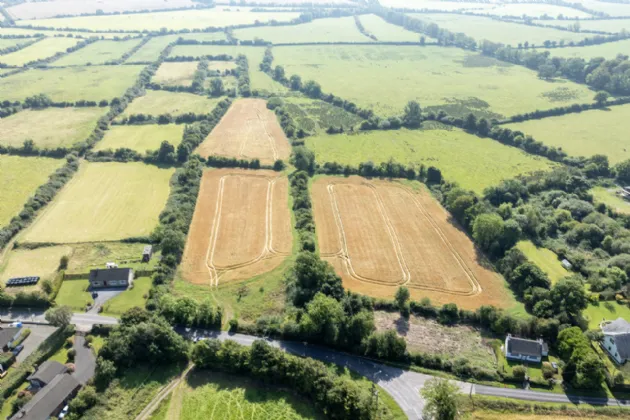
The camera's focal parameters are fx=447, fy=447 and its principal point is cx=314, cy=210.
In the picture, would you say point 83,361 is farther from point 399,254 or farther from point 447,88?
point 447,88

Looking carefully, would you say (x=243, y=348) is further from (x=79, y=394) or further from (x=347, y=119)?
(x=347, y=119)

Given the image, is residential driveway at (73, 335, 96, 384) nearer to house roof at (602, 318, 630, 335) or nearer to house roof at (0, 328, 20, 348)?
house roof at (0, 328, 20, 348)

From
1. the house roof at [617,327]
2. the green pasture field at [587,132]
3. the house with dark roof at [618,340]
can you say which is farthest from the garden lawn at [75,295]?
the green pasture field at [587,132]

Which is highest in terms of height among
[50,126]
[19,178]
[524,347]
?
[50,126]

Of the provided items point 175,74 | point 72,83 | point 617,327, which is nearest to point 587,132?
point 617,327

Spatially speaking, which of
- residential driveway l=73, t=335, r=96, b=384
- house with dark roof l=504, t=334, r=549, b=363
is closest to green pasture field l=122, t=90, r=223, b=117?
residential driveway l=73, t=335, r=96, b=384

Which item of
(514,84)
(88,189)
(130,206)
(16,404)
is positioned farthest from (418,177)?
(514,84)
